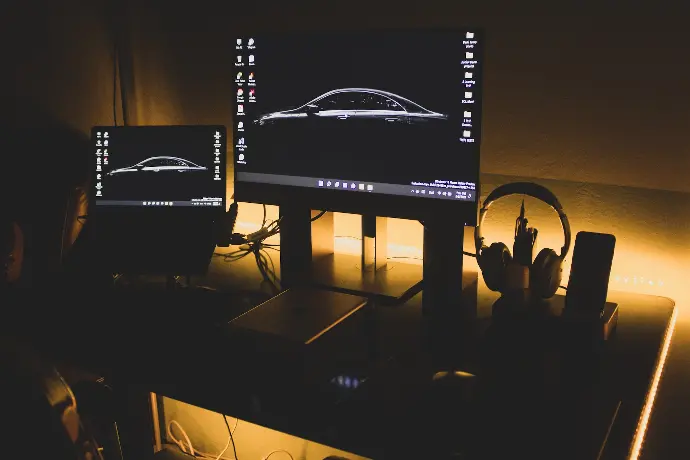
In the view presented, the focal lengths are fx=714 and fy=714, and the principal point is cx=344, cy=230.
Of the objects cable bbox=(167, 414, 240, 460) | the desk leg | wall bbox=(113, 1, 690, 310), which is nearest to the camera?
wall bbox=(113, 1, 690, 310)

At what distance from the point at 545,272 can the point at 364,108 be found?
524 millimetres

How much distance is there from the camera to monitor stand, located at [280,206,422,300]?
166 centimetres

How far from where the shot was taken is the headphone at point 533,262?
147 centimetres

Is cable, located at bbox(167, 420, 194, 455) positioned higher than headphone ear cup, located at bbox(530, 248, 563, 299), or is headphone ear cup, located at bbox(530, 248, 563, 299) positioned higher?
headphone ear cup, located at bbox(530, 248, 563, 299)

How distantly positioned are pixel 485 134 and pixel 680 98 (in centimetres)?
A: 46

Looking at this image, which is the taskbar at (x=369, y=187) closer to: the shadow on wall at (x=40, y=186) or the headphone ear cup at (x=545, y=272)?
the headphone ear cup at (x=545, y=272)

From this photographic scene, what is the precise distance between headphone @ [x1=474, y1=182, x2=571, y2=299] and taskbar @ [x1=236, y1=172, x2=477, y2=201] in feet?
0.34

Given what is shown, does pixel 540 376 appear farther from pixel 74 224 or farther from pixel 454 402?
pixel 74 224

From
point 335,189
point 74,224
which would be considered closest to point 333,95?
point 335,189

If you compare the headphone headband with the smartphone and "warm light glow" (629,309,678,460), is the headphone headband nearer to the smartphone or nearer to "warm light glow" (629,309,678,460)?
the smartphone

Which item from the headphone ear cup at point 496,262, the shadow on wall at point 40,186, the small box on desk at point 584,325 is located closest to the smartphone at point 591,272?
Answer: the small box on desk at point 584,325

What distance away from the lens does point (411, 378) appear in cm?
131

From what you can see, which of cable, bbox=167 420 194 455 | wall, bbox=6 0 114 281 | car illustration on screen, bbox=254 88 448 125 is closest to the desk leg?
cable, bbox=167 420 194 455

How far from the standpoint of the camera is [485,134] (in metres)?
1.85
